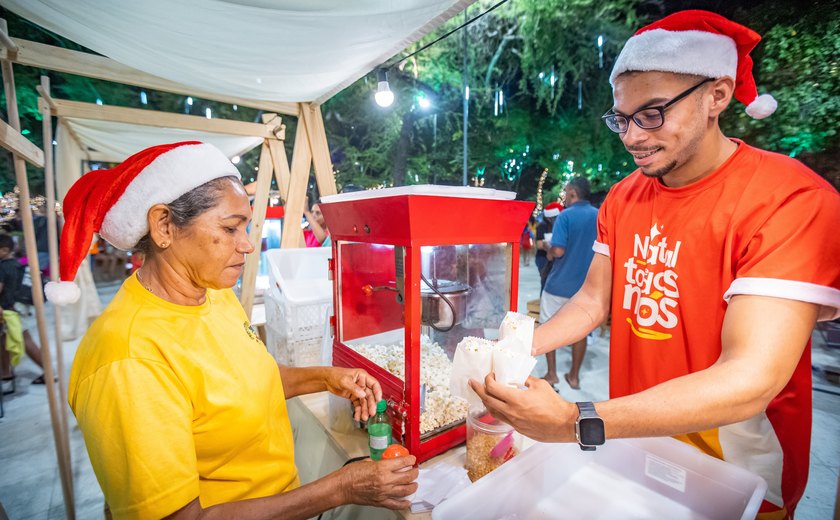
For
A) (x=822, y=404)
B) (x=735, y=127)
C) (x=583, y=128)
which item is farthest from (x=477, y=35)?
(x=822, y=404)

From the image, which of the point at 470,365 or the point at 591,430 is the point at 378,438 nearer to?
the point at 470,365

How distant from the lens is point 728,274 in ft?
4.08

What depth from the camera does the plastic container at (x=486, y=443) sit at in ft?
4.81

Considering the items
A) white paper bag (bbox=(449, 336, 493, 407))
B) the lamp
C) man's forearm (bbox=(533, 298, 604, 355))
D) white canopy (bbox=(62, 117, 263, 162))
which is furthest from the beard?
white canopy (bbox=(62, 117, 263, 162))

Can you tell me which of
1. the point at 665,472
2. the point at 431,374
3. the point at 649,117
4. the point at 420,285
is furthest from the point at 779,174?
the point at 431,374

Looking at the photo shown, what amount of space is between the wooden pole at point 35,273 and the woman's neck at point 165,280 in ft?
4.69

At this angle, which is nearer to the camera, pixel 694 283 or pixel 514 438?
pixel 694 283

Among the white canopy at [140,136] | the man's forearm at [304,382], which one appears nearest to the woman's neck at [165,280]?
the man's forearm at [304,382]

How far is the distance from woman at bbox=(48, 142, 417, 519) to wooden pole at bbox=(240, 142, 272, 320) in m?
2.55

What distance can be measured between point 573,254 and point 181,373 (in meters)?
4.34

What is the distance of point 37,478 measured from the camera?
322 cm

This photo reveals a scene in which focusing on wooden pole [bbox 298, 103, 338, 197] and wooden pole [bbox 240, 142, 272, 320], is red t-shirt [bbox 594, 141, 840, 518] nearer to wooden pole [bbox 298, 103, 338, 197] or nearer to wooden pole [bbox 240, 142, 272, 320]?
wooden pole [bbox 298, 103, 338, 197]

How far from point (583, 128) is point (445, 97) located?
4700 millimetres

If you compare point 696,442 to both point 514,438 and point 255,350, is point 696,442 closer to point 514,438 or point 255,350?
point 514,438
